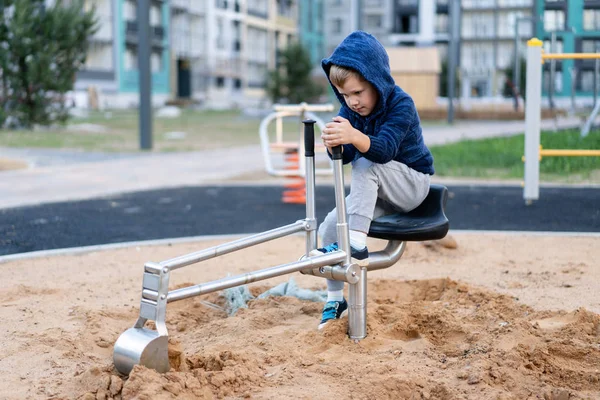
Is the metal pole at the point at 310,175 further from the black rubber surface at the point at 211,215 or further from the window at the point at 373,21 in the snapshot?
the window at the point at 373,21

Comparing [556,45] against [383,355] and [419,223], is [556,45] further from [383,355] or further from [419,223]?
[383,355]

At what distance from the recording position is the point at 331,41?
71.6 metres

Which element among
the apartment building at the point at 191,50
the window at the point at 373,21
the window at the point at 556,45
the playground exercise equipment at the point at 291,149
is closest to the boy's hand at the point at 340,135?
the playground exercise equipment at the point at 291,149

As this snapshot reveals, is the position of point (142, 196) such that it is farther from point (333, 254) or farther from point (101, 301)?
point (333, 254)

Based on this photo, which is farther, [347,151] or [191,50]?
[191,50]

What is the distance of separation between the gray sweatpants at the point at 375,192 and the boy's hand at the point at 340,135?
0.70ft

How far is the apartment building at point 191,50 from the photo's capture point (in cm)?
4616

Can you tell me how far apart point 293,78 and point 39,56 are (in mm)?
16873

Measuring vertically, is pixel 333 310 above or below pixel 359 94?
below

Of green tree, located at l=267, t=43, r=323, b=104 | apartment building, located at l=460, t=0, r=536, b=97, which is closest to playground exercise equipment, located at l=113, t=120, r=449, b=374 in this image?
green tree, located at l=267, t=43, r=323, b=104

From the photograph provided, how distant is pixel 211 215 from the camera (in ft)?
23.5

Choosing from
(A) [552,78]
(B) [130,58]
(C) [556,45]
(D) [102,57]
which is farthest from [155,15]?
(A) [552,78]

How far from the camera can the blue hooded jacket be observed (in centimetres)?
300

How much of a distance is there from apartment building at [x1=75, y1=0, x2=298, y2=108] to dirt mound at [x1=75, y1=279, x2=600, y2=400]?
41.1m
